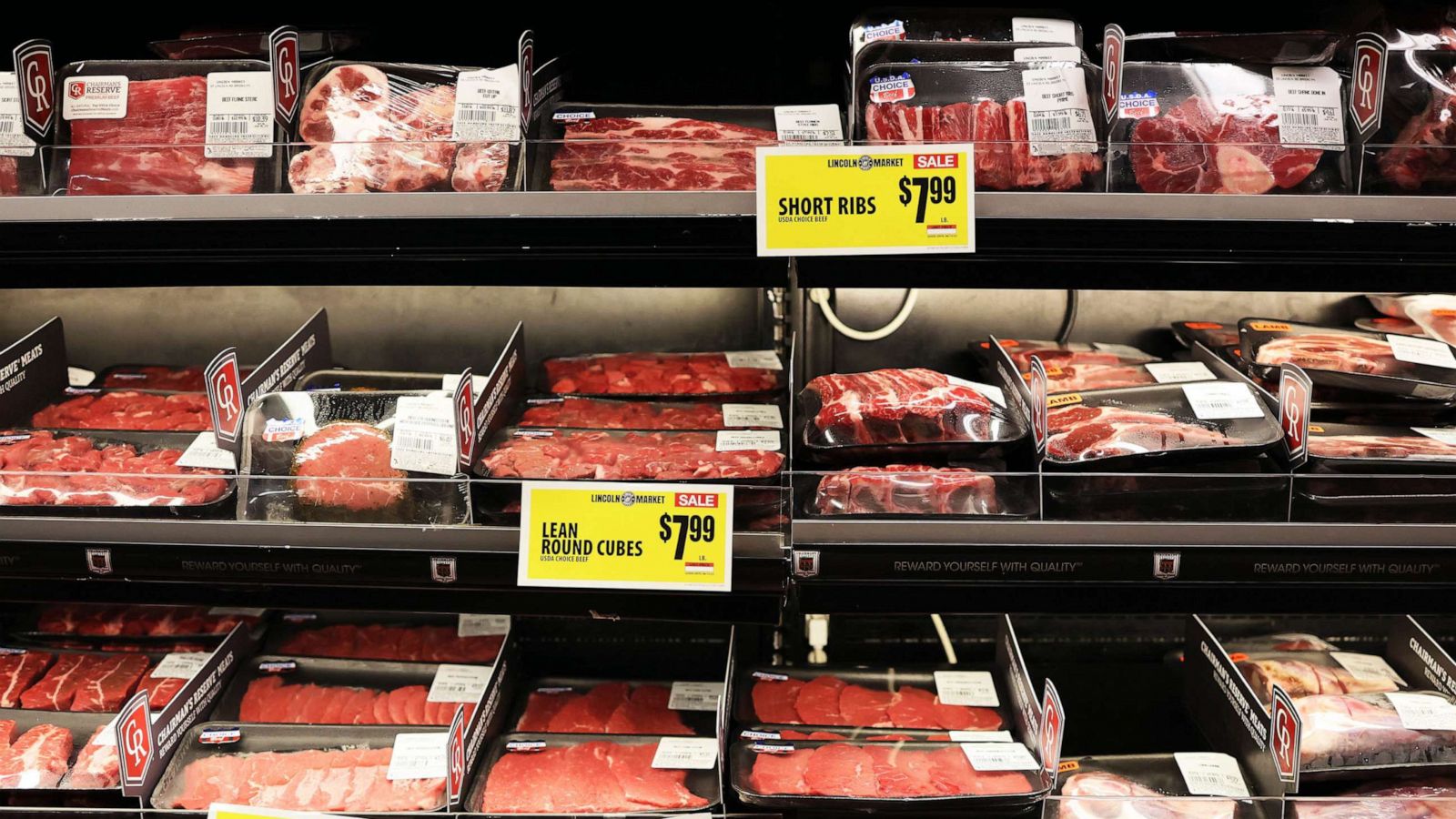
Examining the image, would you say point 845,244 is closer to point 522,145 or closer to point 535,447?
point 522,145

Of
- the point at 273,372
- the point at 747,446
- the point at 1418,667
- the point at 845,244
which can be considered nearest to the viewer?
the point at 845,244

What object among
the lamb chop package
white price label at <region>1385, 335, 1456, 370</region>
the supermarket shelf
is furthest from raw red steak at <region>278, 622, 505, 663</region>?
white price label at <region>1385, 335, 1456, 370</region>

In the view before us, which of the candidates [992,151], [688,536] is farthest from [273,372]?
[992,151]

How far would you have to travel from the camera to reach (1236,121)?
1.68m

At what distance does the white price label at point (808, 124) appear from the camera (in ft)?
5.84

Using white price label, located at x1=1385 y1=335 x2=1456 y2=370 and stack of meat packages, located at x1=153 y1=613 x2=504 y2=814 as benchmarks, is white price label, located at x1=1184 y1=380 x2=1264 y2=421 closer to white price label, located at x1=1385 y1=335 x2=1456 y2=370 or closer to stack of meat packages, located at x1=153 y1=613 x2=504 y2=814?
white price label, located at x1=1385 y1=335 x2=1456 y2=370

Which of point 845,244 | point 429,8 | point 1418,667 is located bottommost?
point 1418,667

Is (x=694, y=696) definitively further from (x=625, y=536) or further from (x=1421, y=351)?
(x=1421, y=351)

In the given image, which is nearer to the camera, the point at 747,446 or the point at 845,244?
the point at 845,244

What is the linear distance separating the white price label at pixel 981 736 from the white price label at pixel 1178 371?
70 cm

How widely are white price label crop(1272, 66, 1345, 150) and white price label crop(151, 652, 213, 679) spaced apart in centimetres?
209

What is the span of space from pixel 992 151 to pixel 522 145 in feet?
2.31

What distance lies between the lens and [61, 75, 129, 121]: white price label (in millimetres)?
1794

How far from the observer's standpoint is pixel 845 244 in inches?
61.6
